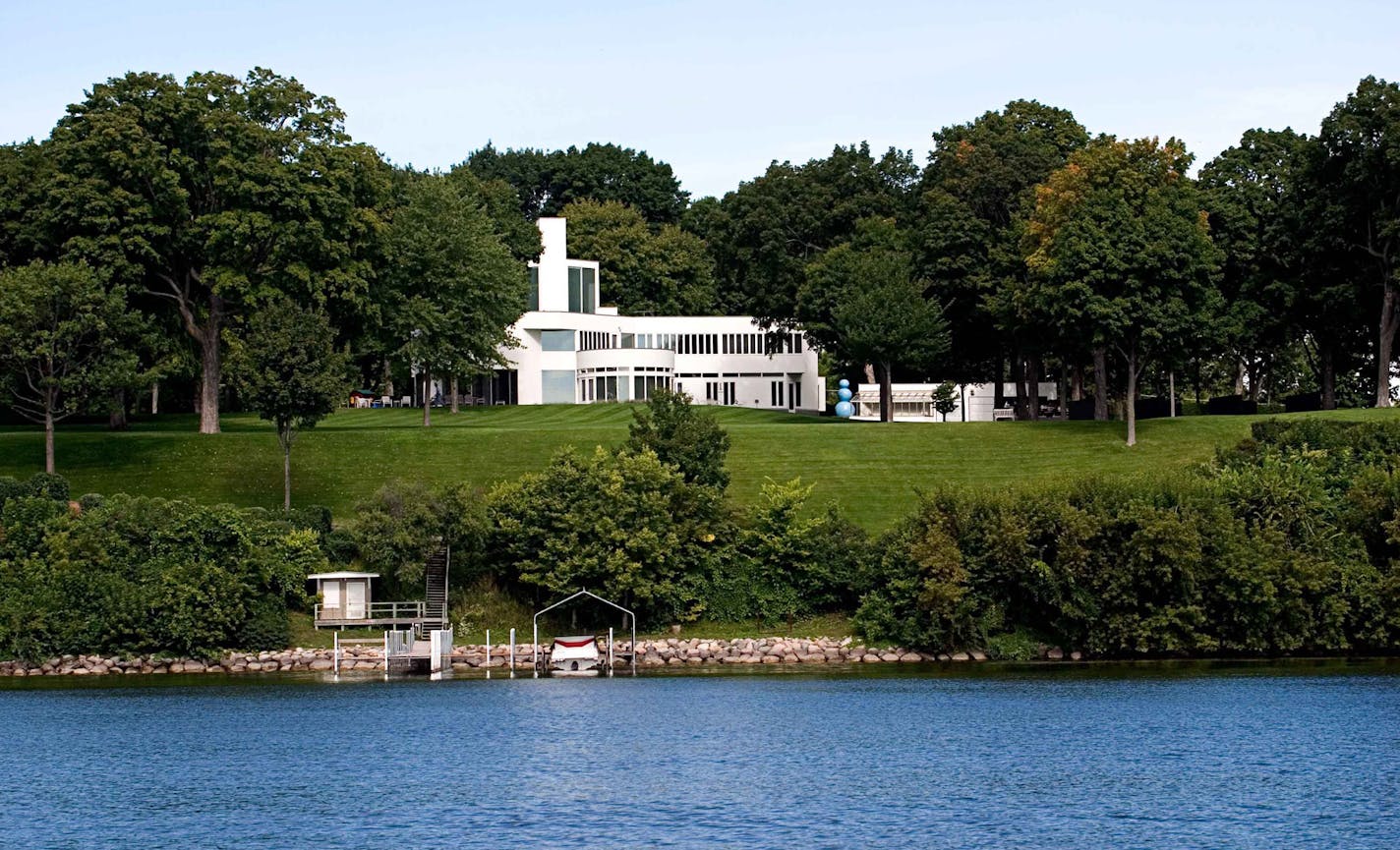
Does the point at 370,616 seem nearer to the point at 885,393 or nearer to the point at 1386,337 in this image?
the point at 885,393

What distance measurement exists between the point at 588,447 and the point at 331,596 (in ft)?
60.6

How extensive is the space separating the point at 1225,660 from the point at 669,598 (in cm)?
2049

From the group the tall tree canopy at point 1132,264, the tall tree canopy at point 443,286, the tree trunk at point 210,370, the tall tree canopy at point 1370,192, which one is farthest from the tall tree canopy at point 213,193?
the tall tree canopy at point 1370,192

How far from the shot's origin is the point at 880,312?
9875cm

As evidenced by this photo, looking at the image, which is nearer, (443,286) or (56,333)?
(56,333)

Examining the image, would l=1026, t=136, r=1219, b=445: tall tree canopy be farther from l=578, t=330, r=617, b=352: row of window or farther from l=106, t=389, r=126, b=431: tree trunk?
l=106, t=389, r=126, b=431: tree trunk

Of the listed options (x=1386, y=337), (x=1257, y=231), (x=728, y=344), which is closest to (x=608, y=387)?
(x=728, y=344)

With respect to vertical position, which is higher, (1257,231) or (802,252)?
(802,252)

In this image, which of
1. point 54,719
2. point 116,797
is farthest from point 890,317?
point 116,797

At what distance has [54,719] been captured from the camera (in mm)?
55156

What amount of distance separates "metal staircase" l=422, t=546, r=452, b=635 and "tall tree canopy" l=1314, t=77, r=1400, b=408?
160 ft

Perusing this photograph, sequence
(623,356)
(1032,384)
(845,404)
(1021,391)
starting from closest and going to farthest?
(1032,384) → (1021,391) → (845,404) → (623,356)

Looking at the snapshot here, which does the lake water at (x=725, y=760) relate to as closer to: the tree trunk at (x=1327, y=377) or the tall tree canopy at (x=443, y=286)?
the tall tree canopy at (x=443, y=286)

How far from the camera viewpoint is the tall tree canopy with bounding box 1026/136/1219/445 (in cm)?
8556
